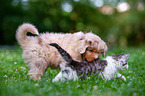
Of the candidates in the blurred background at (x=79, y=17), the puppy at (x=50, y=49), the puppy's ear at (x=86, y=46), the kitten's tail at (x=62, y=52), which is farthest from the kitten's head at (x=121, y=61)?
the blurred background at (x=79, y=17)

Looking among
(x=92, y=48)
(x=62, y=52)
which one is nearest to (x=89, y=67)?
(x=92, y=48)

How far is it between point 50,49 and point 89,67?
0.99m

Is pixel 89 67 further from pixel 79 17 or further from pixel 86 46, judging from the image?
pixel 79 17

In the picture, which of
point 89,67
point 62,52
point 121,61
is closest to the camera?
point 62,52

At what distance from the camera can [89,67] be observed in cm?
346

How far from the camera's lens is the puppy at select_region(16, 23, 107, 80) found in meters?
3.52

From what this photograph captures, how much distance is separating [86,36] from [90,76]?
103cm

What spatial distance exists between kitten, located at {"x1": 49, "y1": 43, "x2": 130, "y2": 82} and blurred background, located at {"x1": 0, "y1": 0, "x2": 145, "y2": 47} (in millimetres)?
8660

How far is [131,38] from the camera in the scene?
16.1 meters

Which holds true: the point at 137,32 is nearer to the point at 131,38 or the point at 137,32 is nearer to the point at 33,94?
the point at 131,38

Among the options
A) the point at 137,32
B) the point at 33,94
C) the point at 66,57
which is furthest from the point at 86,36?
the point at 137,32

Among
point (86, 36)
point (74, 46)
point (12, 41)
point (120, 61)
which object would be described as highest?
point (12, 41)

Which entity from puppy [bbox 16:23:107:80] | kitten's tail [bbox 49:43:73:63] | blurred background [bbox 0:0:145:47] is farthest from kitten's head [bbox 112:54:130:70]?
blurred background [bbox 0:0:145:47]

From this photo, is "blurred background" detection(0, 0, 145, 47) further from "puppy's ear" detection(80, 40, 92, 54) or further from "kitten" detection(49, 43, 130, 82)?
"kitten" detection(49, 43, 130, 82)
